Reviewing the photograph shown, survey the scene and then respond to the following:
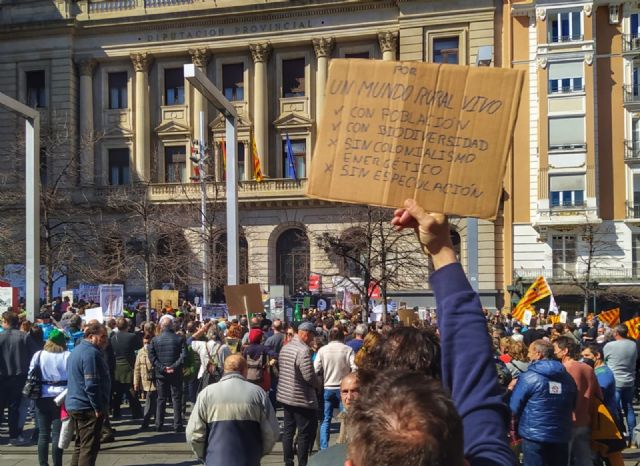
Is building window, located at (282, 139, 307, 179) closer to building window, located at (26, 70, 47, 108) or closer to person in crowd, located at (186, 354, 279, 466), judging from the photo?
building window, located at (26, 70, 47, 108)

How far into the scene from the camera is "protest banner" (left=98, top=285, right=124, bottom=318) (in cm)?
2162

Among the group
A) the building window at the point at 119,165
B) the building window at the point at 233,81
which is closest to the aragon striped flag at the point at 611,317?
the building window at the point at 233,81

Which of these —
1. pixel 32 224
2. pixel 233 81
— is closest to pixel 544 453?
pixel 32 224

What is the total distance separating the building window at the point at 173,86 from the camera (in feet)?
142

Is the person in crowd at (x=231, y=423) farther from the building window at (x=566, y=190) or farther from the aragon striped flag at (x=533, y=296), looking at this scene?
the building window at (x=566, y=190)

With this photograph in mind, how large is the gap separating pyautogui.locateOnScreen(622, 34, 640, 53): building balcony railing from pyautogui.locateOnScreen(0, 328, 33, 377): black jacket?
112 feet

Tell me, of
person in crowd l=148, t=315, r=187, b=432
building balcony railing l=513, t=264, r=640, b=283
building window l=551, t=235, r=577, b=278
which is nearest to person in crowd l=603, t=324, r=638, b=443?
person in crowd l=148, t=315, r=187, b=432

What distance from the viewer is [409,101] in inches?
123

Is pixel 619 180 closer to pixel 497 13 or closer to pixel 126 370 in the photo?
pixel 497 13

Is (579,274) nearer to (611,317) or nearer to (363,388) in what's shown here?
(611,317)

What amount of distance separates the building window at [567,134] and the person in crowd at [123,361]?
29179 millimetres

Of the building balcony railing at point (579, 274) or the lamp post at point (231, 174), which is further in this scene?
the building balcony railing at point (579, 274)

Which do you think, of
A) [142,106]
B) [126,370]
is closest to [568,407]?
[126,370]

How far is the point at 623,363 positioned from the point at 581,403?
4.03 metres
